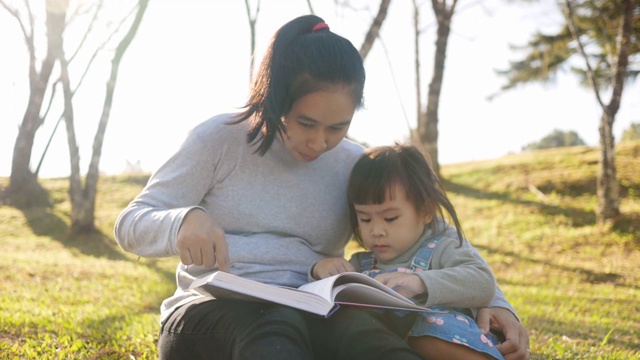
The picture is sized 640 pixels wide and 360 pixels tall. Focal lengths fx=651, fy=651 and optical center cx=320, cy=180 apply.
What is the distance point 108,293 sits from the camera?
5.89 meters

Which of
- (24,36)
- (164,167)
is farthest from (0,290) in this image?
(24,36)

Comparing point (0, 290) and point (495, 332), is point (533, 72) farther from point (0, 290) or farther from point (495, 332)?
point (495, 332)

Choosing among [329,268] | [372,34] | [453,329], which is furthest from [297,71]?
[372,34]

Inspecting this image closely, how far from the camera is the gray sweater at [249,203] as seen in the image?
2.05m

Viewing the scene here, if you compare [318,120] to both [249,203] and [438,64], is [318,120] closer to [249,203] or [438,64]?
[249,203]

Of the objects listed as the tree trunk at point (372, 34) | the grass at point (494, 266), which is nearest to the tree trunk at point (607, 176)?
the grass at point (494, 266)

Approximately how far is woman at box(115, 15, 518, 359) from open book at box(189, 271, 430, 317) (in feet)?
0.15

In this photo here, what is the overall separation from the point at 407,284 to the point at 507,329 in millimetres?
360

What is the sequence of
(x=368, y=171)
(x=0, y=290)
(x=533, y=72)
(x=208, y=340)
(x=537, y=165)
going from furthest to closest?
(x=533, y=72) < (x=537, y=165) < (x=0, y=290) < (x=368, y=171) < (x=208, y=340)

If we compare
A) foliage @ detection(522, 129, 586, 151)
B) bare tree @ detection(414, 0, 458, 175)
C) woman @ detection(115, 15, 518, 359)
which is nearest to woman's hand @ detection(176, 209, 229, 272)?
woman @ detection(115, 15, 518, 359)

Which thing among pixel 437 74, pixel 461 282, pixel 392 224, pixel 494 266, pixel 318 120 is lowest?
pixel 494 266

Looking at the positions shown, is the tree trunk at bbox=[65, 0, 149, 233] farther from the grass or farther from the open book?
the open book

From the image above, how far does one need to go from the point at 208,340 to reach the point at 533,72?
1724 centimetres

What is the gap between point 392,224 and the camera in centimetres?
224
